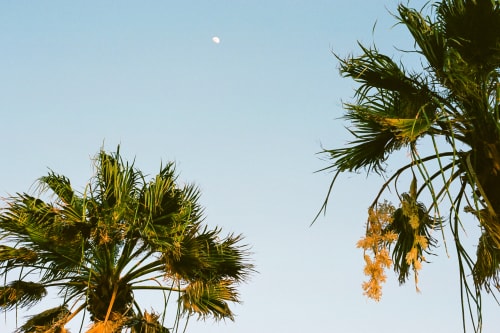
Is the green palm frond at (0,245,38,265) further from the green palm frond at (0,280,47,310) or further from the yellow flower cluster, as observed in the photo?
the yellow flower cluster

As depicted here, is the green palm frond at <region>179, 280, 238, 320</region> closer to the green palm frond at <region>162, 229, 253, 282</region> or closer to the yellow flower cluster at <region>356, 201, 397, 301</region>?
the green palm frond at <region>162, 229, 253, 282</region>

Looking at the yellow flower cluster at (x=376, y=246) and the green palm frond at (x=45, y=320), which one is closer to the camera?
the yellow flower cluster at (x=376, y=246)

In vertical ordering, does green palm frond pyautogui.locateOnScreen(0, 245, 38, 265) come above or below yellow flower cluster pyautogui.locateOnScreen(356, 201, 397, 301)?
above

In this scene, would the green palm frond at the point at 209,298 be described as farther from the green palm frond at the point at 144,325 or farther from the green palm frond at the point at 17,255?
the green palm frond at the point at 17,255

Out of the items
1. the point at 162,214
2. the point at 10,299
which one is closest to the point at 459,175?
the point at 162,214

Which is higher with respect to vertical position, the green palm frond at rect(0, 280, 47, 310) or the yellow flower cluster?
the green palm frond at rect(0, 280, 47, 310)

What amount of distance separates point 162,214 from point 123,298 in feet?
4.25

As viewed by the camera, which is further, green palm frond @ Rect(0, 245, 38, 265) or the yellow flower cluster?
green palm frond @ Rect(0, 245, 38, 265)

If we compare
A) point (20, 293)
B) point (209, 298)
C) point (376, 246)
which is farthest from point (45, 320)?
point (376, 246)

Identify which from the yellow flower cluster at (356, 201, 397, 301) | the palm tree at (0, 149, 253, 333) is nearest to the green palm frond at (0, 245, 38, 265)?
the palm tree at (0, 149, 253, 333)

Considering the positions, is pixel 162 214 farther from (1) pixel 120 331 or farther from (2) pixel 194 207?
(1) pixel 120 331

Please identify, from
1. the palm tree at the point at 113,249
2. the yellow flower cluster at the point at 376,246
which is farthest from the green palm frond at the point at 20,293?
the yellow flower cluster at the point at 376,246

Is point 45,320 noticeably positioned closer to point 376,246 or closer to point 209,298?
point 209,298

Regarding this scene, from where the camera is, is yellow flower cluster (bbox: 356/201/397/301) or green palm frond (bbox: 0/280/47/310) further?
green palm frond (bbox: 0/280/47/310)
